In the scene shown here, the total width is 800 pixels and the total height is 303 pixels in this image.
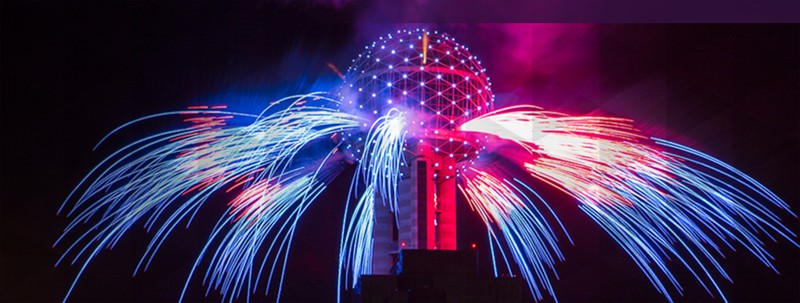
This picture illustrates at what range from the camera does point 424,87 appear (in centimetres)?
2709

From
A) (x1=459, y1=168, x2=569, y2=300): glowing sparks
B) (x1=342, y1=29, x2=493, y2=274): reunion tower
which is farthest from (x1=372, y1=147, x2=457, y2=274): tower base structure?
(x1=459, y1=168, x2=569, y2=300): glowing sparks

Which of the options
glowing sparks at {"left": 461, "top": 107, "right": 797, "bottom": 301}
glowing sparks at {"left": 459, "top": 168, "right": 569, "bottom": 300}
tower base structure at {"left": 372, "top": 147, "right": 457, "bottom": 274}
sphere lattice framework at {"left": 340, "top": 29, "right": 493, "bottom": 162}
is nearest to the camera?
glowing sparks at {"left": 461, "top": 107, "right": 797, "bottom": 301}

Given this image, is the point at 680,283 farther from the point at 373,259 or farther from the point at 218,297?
the point at 218,297

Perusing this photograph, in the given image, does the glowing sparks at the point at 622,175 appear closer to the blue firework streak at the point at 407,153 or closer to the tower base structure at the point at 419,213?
the blue firework streak at the point at 407,153

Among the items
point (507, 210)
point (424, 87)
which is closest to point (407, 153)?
point (424, 87)

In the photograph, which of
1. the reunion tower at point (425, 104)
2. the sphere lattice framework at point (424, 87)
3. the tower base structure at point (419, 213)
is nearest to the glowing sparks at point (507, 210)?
the tower base structure at point (419, 213)

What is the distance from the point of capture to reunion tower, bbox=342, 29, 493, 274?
2711 centimetres

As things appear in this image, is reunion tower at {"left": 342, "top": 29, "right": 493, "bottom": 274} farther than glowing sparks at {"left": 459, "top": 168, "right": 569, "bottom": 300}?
No

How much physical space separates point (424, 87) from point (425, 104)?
0.64 metres

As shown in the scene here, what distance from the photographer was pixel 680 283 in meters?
34.9

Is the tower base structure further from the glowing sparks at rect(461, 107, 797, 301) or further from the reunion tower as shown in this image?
the glowing sparks at rect(461, 107, 797, 301)

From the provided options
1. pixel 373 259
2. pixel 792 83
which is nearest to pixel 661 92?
pixel 792 83

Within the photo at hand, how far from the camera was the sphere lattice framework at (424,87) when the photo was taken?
27031 millimetres

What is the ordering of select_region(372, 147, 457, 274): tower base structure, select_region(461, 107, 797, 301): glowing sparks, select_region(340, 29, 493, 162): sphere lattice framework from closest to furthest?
select_region(461, 107, 797, 301): glowing sparks
select_region(340, 29, 493, 162): sphere lattice framework
select_region(372, 147, 457, 274): tower base structure
